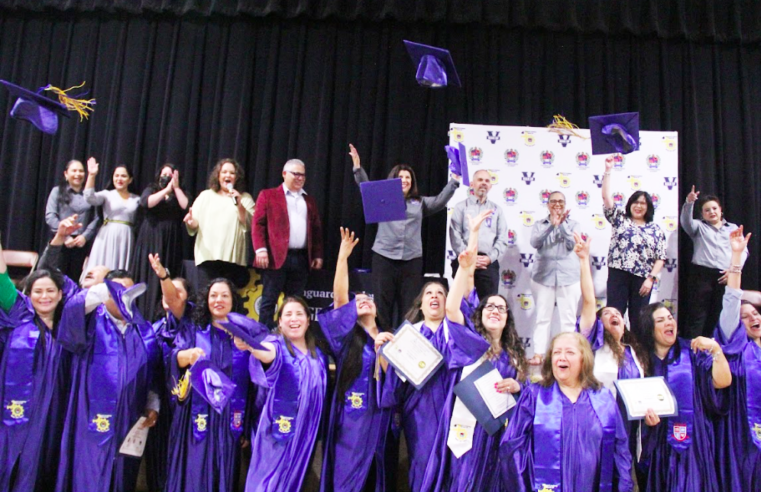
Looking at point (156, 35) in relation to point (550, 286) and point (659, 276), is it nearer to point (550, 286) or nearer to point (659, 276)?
point (550, 286)

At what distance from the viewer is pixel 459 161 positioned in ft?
17.2

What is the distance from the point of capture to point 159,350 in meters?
3.88

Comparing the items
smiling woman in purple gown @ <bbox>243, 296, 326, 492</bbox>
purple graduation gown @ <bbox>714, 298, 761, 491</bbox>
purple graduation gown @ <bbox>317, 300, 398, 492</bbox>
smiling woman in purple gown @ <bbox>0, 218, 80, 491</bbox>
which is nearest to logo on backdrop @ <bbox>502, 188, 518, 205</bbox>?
purple graduation gown @ <bbox>714, 298, 761, 491</bbox>

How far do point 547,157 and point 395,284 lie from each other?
1.95m

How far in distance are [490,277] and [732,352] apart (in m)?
2.00

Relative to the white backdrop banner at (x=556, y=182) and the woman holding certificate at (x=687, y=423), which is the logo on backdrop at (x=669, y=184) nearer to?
the white backdrop banner at (x=556, y=182)

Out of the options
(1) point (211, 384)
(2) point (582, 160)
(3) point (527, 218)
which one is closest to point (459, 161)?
(3) point (527, 218)

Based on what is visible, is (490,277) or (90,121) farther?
(90,121)

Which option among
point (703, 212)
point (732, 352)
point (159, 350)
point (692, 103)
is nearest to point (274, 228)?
point (159, 350)

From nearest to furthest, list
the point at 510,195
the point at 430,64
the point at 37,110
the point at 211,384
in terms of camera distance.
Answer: the point at 211,384
the point at 37,110
the point at 430,64
the point at 510,195

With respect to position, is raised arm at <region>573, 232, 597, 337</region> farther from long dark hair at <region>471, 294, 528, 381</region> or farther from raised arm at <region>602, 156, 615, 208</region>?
raised arm at <region>602, 156, 615, 208</region>

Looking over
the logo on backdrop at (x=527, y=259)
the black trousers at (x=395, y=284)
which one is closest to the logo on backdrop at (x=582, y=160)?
the logo on backdrop at (x=527, y=259)

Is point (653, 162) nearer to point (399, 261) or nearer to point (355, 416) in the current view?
point (399, 261)

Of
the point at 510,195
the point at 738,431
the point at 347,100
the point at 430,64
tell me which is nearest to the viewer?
the point at 738,431
